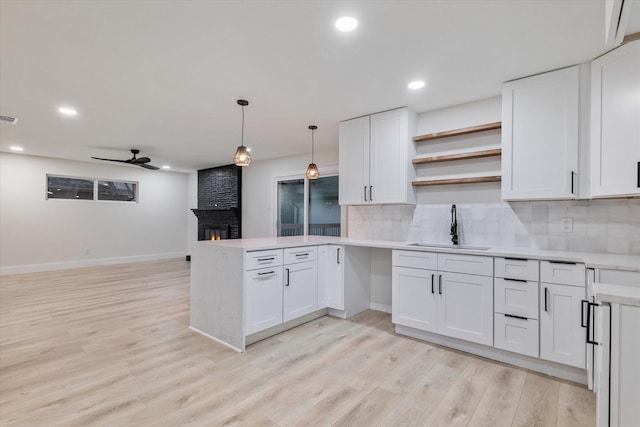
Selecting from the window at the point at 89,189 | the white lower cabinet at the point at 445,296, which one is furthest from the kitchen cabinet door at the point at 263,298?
the window at the point at 89,189

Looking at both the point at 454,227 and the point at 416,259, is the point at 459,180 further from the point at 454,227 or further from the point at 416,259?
the point at 416,259

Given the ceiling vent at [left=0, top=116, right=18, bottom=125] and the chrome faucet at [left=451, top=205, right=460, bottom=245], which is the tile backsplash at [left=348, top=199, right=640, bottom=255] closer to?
the chrome faucet at [left=451, top=205, right=460, bottom=245]

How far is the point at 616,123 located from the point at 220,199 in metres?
7.20

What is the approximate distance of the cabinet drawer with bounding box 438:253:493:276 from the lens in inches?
105

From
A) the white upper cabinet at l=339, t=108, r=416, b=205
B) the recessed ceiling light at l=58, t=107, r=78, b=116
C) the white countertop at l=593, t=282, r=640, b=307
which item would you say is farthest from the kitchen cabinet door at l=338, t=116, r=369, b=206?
the recessed ceiling light at l=58, t=107, r=78, b=116

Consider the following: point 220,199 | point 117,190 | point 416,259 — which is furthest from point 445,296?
point 117,190

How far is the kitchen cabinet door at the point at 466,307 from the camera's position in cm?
268

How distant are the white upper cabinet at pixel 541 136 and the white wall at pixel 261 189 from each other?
380cm

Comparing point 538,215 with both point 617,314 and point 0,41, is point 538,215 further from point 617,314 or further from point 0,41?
point 0,41

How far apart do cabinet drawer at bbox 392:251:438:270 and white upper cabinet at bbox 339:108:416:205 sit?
2.26 ft

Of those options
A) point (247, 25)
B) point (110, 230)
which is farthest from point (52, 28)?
point (110, 230)

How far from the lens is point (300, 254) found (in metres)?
3.40

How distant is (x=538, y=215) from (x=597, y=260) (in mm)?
847

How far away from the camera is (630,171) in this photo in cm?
216
